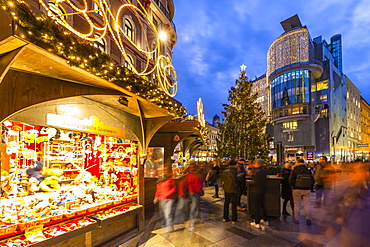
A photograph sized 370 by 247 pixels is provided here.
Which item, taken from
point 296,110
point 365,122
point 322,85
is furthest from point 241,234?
point 365,122

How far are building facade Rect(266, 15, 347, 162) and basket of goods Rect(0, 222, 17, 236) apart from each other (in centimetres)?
4937

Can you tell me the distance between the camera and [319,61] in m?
49.8

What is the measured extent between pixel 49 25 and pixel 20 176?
11.4 ft

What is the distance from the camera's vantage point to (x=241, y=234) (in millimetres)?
5879

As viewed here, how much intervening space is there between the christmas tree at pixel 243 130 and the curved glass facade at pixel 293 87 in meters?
36.3

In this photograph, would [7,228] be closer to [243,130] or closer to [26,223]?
[26,223]

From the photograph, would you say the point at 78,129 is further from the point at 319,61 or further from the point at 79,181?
the point at 319,61

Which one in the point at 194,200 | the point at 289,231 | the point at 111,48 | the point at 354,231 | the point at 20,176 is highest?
the point at 111,48

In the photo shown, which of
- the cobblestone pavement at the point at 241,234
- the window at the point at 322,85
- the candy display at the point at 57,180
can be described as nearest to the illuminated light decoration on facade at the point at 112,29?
the candy display at the point at 57,180

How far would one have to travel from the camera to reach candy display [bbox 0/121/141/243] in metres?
4.09

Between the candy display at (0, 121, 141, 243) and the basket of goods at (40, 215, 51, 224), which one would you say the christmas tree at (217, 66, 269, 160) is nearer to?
the candy display at (0, 121, 141, 243)

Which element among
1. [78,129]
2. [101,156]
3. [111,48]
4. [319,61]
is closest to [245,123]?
[111,48]

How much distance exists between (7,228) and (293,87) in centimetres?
5487

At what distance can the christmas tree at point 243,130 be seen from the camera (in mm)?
18109
